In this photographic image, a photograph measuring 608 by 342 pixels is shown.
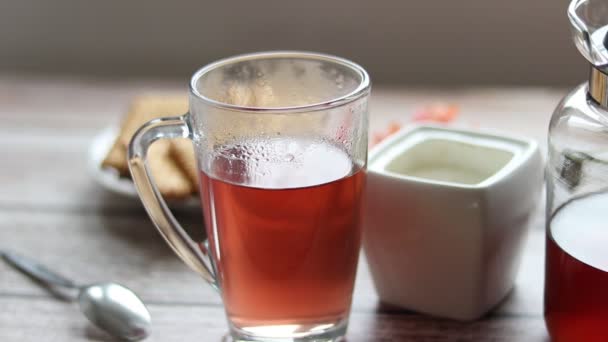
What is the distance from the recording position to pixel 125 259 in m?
Result: 0.86

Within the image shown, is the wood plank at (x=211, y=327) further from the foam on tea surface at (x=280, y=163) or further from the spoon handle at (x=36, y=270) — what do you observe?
the foam on tea surface at (x=280, y=163)

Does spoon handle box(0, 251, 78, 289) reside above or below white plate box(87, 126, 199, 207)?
below

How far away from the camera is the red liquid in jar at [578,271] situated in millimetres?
609

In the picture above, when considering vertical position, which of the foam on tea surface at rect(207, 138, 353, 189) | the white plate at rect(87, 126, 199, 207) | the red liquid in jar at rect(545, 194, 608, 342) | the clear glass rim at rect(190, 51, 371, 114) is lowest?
the white plate at rect(87, 126, 199, 207)

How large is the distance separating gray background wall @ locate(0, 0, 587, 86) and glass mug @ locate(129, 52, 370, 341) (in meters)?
0.83

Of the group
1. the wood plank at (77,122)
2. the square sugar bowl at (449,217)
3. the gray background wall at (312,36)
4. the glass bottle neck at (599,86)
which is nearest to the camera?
the glass bottle neck at (599,86)

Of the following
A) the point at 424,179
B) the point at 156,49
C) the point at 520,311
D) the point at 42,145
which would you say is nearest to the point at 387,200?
the point at 424,179

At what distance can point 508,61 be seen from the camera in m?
1.53

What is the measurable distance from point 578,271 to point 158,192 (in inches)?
13.3

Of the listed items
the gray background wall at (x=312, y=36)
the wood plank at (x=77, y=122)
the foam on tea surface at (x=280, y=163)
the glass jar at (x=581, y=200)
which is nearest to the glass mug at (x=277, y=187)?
the foam on tea surface at (x=280, y=163)

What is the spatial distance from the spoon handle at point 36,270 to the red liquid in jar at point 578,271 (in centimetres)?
44

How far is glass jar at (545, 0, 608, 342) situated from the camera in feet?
1.98

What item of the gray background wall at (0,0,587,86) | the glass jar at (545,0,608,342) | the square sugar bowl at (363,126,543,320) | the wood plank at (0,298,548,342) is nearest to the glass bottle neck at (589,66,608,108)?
the glass jar at (545,0,608,342)

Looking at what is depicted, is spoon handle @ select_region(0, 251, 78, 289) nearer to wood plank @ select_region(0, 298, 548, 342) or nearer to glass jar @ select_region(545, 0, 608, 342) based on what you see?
wood plank @ select_region(0, 298, 548, 342)
